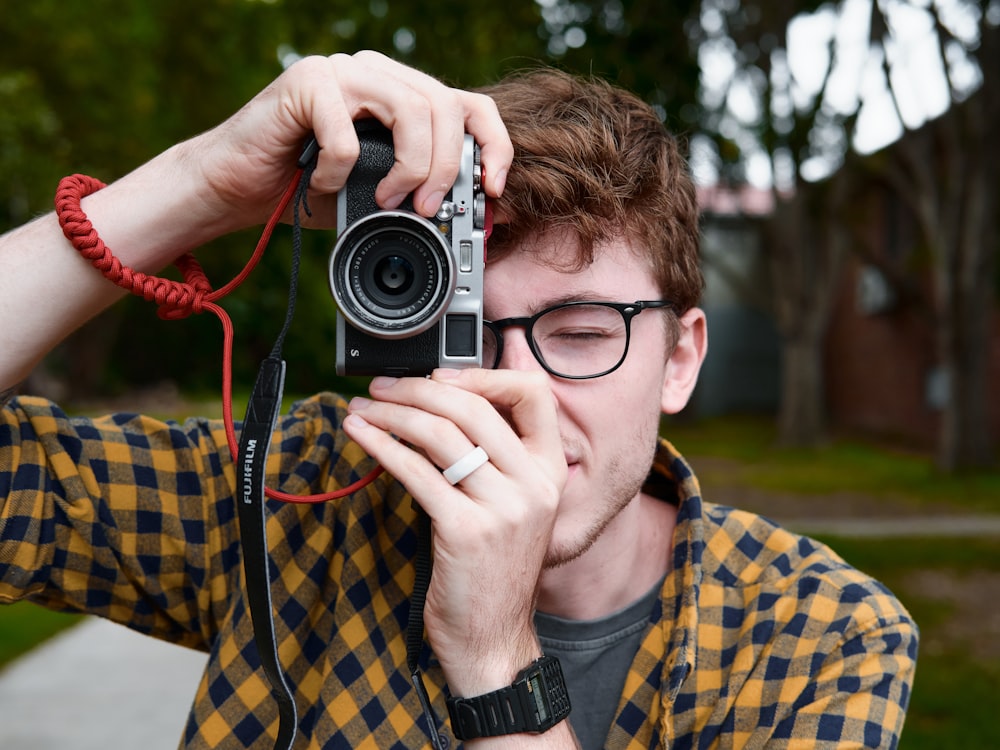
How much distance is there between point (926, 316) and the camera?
12180mm

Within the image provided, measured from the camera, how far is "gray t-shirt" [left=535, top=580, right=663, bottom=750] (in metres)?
1.77

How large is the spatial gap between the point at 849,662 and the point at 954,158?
8.70m

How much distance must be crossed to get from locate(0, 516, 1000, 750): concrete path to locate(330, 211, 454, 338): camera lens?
313cm

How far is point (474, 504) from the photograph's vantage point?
1409 millimetres

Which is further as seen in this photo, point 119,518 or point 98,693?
point 98,693

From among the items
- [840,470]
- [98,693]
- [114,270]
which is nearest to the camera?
[114,270]

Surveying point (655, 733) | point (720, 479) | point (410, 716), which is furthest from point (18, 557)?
point (720, 479)

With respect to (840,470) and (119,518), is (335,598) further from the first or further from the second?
(840,470)

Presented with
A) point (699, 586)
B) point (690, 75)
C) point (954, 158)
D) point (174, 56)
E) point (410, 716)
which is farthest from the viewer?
point (174, 56)

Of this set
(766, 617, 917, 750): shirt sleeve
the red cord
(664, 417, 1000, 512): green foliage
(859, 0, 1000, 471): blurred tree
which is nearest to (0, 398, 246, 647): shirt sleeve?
the red cord

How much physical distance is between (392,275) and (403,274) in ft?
0.05

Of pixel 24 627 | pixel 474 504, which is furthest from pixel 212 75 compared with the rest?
pixel 474 504

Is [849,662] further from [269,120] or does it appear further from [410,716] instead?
[269,120]

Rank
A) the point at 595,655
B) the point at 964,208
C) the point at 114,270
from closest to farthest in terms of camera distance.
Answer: the point at 114,270, the point at 595,655, the point at 964,208
